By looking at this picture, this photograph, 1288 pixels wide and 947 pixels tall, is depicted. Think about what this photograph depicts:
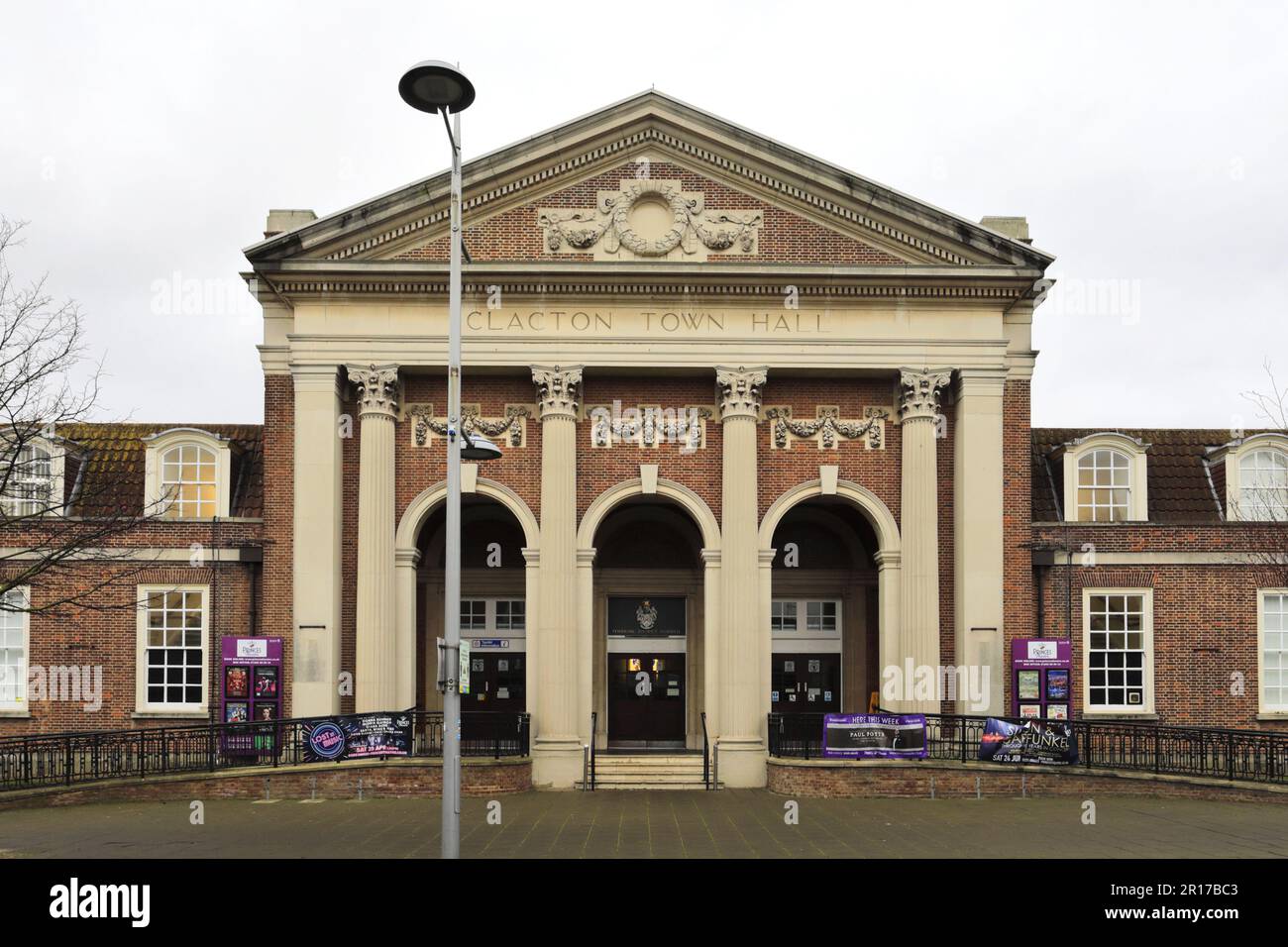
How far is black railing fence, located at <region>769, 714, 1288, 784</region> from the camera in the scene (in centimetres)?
1967

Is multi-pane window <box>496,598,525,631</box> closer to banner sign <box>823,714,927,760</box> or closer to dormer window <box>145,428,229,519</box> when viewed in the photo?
dormer window <box>145,428,229,519</box>

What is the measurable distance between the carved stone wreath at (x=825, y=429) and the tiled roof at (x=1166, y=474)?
4.91 metres

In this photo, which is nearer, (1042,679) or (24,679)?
(1042,679)

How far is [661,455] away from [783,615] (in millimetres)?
5892

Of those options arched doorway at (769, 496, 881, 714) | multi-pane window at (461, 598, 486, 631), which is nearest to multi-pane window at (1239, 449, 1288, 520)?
arched doorway at (769, 496, 881, 714)

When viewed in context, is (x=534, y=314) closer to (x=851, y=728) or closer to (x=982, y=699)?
(x=851, y=728)

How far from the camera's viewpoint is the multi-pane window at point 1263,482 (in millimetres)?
25875

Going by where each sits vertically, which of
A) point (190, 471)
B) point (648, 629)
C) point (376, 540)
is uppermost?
point (190, 471)

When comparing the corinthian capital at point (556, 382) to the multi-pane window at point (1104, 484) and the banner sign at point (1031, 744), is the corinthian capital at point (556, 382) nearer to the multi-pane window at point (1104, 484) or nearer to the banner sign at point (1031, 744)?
the banner sign at point (1031, 744)

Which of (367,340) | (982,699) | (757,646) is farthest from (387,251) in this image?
(982,699)

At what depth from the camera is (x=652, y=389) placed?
78.5ft

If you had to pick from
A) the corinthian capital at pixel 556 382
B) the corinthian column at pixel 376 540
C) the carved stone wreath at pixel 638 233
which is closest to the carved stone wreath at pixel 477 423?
the corinthian column at pixel 376 540

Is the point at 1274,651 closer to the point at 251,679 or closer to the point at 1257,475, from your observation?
the point at 1257,475

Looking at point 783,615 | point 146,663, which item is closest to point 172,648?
point 146,663
